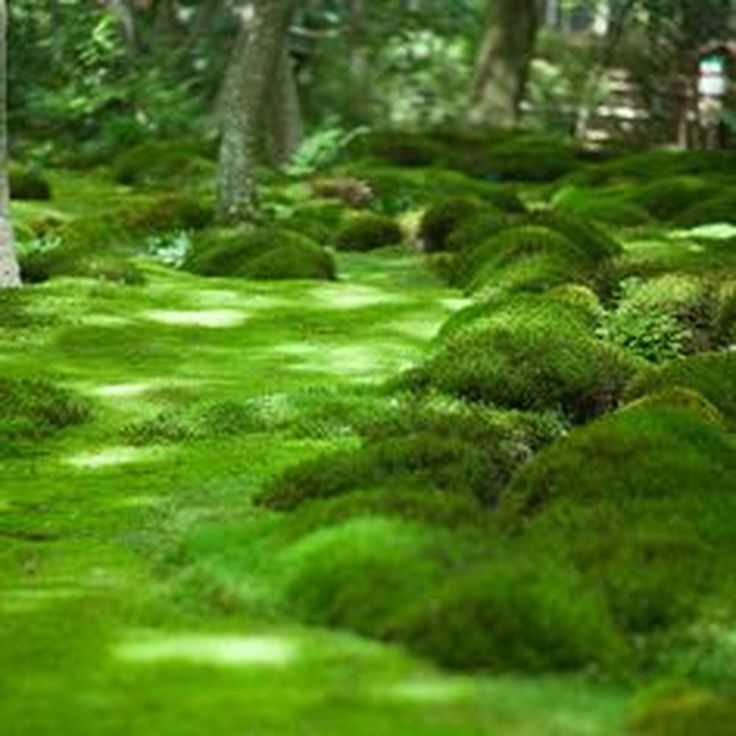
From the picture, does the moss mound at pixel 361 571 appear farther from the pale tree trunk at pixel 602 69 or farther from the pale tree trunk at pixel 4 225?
the pale tree trunk at pixel 602 69

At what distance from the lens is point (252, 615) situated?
7.50 metres

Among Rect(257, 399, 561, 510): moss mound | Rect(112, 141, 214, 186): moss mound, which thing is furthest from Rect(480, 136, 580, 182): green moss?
Rect(257, 399, 561, 510): moss mound

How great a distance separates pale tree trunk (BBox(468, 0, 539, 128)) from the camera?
124 ft

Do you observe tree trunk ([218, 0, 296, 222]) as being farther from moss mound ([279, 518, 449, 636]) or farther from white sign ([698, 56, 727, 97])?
A: moss mound ([279, 518, 449, 636])

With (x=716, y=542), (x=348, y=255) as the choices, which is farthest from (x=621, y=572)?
(x=348, y=255)

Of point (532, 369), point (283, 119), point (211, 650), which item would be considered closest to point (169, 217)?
point (283, 119)

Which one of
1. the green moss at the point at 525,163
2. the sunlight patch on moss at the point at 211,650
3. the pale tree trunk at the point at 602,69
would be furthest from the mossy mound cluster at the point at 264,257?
the pale tree trunk at the point at 602,69

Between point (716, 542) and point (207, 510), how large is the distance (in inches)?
122

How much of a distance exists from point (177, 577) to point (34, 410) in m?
4.74

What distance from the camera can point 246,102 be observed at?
22781mm

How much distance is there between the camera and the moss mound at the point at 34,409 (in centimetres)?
1215

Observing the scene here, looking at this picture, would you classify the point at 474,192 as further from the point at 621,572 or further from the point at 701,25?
the point at 621,572

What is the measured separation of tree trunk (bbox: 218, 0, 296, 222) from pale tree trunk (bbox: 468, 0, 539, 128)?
15412mm

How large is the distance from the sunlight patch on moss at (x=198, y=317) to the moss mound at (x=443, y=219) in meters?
6.27
